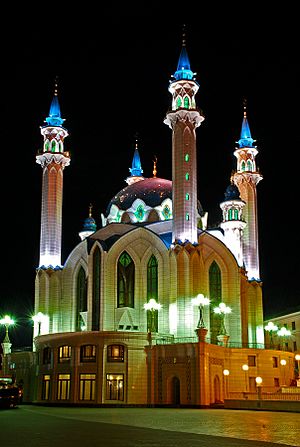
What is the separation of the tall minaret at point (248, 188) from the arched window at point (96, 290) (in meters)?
17.3

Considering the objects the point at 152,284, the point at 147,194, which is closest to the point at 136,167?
the point at 147,194

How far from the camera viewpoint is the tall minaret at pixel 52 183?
6297 cm

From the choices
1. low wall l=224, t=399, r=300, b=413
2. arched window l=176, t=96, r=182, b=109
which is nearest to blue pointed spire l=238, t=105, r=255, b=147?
arched window l=176, t=96, r=182, b=109

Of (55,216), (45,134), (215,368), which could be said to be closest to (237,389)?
(215,368)

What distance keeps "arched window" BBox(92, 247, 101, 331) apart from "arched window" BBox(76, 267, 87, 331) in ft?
9.36

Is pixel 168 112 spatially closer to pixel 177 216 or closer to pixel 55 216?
pixel 177 216

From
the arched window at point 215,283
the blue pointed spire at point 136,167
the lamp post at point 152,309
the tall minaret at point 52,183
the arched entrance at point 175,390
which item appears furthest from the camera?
the blue pointed spire at point 136,167

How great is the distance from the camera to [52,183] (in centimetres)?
6525

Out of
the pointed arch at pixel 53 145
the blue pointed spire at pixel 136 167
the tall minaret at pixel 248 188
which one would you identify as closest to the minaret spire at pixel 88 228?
the blue pointed spire at pixel 136 167

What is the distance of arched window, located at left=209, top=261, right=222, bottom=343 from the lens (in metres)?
59.8

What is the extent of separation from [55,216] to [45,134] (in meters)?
9.18

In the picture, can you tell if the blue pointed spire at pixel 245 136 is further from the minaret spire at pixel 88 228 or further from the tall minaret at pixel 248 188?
the minaret spire at pixel 88 228

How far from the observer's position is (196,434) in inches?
739

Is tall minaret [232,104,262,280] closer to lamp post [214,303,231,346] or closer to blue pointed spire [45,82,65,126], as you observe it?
lamp post [214,303,231,346]
